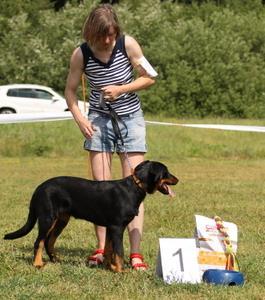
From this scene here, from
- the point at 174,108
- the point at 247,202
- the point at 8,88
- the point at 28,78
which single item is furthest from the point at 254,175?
the point at 28,78

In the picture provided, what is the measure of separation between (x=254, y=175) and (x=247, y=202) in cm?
349

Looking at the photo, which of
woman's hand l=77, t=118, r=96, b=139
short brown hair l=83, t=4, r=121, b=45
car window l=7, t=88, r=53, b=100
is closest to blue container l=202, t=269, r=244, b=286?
woman's hand l=77, t=118, r=96, b=139

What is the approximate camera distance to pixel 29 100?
24.9 metres

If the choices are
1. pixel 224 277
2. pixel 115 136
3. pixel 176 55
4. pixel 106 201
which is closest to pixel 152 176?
pixel 106 201

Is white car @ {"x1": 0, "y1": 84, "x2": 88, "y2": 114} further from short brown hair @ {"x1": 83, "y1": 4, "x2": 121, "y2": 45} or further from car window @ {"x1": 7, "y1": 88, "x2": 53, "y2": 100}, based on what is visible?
short brown hair @ {"x1": 83, "y1": 4, "x2": 121, "y2": 45}

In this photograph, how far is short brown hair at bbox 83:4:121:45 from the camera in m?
4.88

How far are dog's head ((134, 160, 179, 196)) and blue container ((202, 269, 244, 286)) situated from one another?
68 centimetres

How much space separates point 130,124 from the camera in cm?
522

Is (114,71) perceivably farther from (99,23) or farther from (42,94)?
(42,94)

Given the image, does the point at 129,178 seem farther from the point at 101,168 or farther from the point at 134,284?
the point at 134,284

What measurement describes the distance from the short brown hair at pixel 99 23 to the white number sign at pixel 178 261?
1.48m

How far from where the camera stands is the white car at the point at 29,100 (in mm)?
24734

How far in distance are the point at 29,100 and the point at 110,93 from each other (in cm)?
2021

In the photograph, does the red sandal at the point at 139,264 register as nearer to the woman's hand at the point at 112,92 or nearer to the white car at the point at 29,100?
the woman's hand at the point at 112,92
